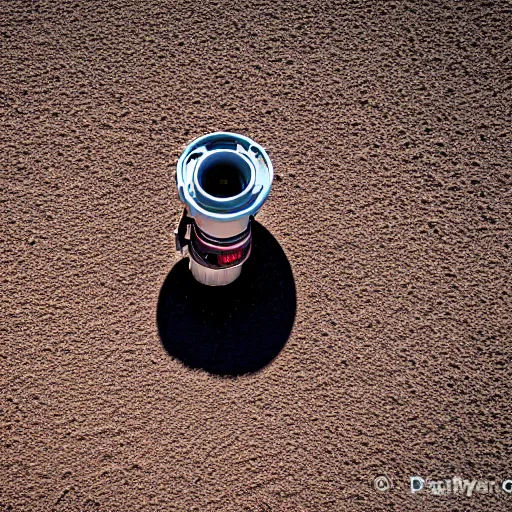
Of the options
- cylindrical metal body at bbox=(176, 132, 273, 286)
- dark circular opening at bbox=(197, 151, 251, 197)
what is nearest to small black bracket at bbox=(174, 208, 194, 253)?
cylindrical metal body at bbox=(176, 132, 273, 286)

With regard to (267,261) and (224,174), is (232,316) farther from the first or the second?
(224,174)

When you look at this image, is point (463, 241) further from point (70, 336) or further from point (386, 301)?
point (70, 336)

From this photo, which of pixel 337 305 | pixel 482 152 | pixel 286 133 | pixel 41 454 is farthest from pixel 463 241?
pixel 41 454

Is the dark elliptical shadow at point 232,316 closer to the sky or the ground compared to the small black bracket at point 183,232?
closer to the ground

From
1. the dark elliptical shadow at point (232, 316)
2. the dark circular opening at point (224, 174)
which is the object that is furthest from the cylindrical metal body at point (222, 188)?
the dark elliptical shadow at point (232, 316)

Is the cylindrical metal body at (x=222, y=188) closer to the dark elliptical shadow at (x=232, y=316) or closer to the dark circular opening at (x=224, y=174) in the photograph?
the dark circular opening at (x=224, y=174)

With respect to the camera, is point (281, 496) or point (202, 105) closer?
point (281, 496)

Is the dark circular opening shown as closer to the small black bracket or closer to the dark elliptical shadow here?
the small black bracket
